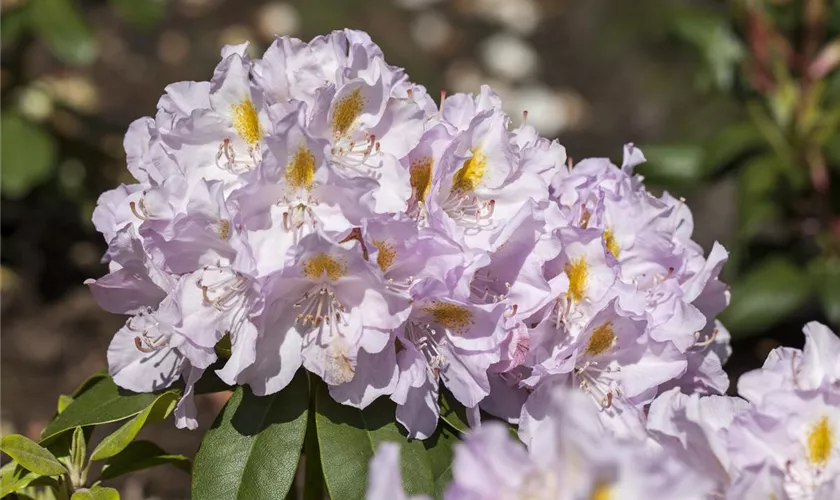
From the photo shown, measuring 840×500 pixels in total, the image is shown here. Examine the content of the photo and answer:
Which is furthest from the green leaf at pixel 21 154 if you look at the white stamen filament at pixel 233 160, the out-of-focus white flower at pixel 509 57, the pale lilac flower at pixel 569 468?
the out-of-focus white flower at pixel 509 57

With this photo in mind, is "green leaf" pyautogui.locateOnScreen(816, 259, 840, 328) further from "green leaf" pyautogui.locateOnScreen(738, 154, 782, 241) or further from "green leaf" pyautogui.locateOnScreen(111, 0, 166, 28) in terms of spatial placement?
"green leaf" pyautogui.locateOnScreen(111, 0, 166, 28)

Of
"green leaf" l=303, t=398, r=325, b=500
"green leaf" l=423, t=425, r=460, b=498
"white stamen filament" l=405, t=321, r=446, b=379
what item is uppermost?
"white stamen filament" l=405, t=321, r=446, b=379

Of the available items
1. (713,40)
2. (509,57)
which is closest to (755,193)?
(713,40)

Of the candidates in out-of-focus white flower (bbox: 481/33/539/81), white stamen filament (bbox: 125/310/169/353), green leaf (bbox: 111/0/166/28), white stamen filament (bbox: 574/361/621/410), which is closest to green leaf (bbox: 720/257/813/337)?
white stamen filament (bbox: 574/361/621/410)

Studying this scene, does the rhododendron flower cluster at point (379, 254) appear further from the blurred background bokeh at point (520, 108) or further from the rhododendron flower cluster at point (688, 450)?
the blurred background bokeh at point (520, 108)

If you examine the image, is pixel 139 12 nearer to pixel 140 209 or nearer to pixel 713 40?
pixel 713 40
